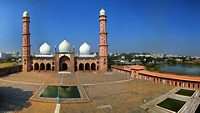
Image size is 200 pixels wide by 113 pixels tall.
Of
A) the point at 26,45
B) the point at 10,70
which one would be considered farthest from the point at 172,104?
the point at 26,45

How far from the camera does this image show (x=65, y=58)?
117ft

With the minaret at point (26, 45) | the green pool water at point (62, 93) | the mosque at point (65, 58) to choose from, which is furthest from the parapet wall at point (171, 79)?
the minaret at point (26, 45)

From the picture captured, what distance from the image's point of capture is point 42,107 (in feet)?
42.8

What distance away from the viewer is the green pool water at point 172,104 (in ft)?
43.2

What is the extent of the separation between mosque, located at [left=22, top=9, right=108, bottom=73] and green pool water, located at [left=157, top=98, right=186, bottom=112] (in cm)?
2021

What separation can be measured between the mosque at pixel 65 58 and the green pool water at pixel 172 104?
66.3ft

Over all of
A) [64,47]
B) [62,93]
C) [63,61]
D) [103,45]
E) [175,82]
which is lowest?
[62,93]

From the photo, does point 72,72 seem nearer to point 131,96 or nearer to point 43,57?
point 43,57

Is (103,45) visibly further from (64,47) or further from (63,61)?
(63,61)

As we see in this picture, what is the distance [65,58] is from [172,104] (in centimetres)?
2414

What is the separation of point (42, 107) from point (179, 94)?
433 inches

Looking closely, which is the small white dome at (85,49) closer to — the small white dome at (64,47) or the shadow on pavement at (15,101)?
the small white dome at (64,47)

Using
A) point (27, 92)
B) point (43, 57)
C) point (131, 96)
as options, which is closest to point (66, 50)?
point (43, 57)

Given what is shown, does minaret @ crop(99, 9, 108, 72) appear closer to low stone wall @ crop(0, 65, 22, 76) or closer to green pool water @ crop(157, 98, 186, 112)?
low stone wall @ crop(0, 65, 22, 76)
